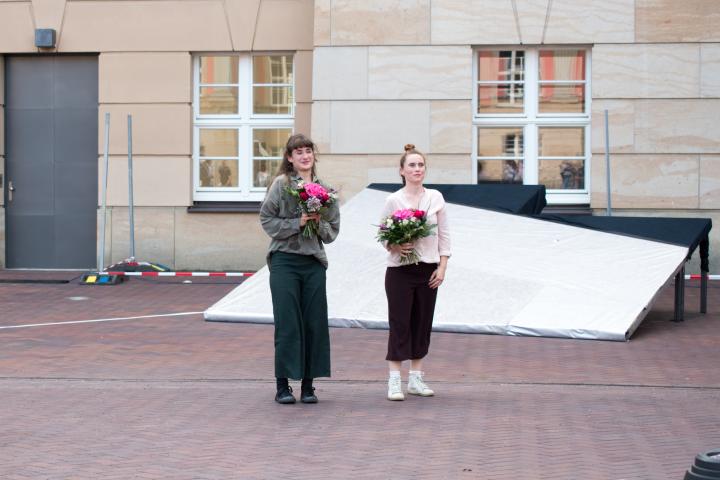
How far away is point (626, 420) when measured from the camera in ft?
25.3

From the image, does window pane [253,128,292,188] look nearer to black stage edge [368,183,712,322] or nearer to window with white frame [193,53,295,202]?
window with white frame [193,53,295,202]

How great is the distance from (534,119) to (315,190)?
10.5 m

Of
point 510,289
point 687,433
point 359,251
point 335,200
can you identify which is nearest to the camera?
point 687,433

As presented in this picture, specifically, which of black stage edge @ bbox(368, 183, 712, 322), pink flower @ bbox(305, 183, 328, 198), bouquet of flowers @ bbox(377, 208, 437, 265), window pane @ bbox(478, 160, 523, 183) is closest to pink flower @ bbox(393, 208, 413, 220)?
bouquet of flowers @ bbox(377, 208, 437, 265)

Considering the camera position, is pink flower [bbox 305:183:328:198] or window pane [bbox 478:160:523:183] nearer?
pink flower [bbox 305:183:328:198]

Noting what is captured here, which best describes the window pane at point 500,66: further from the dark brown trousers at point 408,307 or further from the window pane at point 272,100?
the dark brown trousers at point 408,307

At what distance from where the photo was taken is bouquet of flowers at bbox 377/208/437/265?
8273 millimetres

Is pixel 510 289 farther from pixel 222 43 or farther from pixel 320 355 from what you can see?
pixel 222 43

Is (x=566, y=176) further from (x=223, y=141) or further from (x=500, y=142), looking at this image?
(x=223, y=141)

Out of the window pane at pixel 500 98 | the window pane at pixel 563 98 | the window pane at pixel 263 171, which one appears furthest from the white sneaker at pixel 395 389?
the window pane at pixel 263 171

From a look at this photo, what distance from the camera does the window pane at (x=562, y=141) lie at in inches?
715

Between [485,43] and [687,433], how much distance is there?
1115 cm

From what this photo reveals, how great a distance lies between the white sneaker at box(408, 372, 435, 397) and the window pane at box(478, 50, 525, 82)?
400 inches

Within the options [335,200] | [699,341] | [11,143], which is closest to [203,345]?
[335,200]
